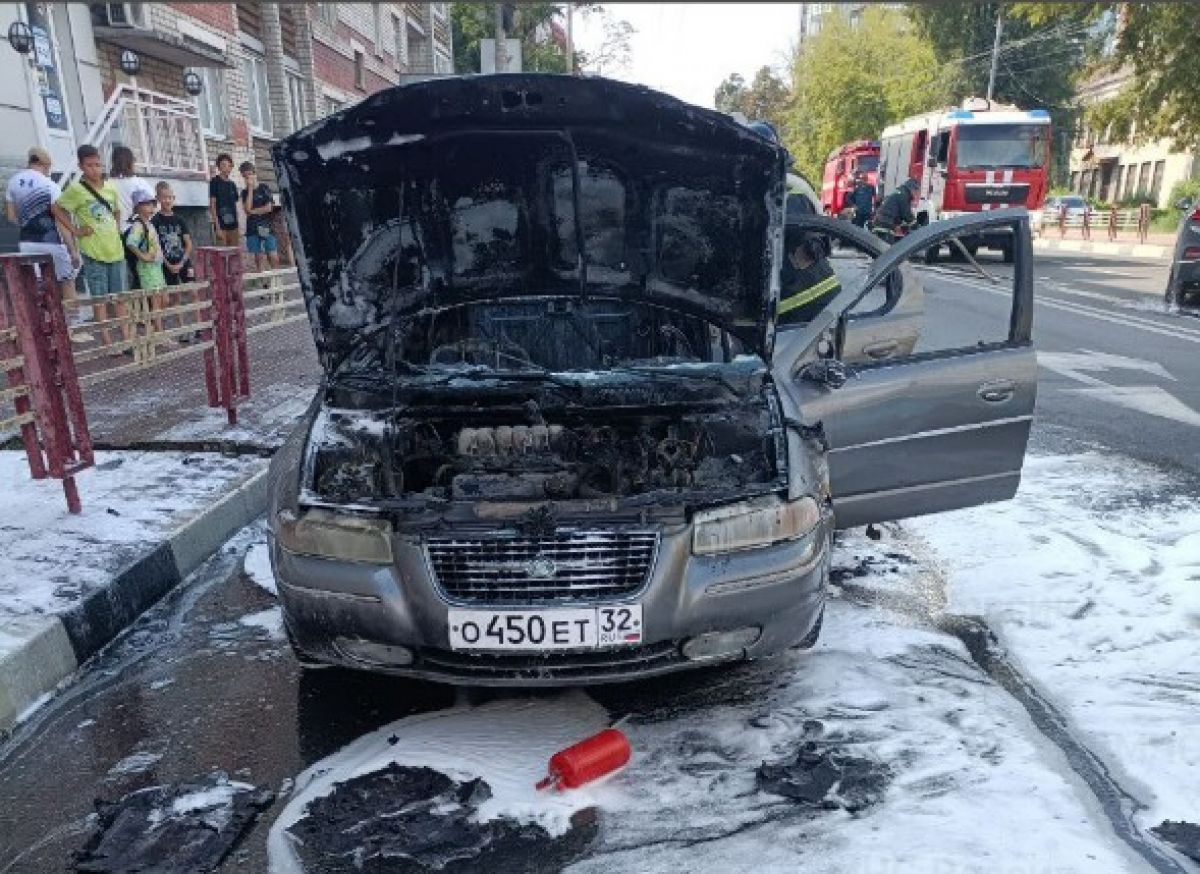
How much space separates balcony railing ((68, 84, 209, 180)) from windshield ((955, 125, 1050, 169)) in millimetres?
16341

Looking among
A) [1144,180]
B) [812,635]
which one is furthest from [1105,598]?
[1144,180]

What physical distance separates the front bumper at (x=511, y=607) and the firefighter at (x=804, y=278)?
2009mm

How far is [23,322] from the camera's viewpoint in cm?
412

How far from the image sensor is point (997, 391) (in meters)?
3.87

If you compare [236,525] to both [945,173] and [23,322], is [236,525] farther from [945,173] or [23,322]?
[945,173]

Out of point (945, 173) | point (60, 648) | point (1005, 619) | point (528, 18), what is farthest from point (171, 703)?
point (528, 18)

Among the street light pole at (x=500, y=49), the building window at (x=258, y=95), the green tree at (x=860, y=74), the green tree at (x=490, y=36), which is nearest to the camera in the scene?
the street light pole at (x=500, y=49)

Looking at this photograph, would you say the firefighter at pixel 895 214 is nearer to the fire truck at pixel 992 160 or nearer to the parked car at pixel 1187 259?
the parked car at pixel 1187 259

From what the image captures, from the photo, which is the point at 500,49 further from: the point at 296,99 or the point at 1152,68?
the point at 1152,68

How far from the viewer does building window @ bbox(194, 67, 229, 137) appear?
1692 centimetres

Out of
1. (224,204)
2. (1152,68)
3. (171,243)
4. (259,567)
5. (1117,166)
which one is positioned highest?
(1152,68)

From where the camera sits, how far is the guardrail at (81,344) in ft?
13.7

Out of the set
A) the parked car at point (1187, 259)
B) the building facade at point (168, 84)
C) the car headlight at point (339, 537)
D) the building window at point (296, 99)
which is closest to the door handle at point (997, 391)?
the car headlight at point (339, 537)

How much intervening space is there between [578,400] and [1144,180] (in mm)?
50867
